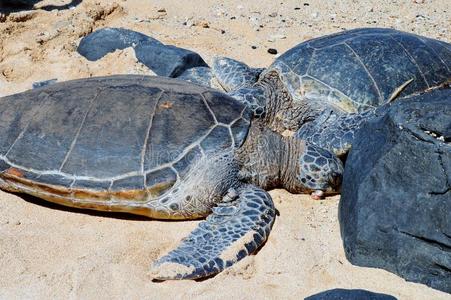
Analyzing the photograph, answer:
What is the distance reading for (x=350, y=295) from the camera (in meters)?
2.70

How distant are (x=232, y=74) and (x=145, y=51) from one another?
0.94 m

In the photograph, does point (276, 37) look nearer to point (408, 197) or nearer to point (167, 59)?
point (167, 59)

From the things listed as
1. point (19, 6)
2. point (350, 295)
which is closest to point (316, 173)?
point (350, 295)

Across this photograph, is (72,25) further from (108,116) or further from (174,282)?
(174,282)

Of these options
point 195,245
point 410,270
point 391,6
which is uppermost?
point 410,270

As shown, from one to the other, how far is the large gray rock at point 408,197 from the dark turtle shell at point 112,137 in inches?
37.4

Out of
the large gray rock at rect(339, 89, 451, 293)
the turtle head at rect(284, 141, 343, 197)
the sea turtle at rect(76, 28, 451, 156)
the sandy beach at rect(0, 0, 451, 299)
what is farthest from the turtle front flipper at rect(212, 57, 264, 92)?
the large gray rock at rect(339, 89, 451, 293)

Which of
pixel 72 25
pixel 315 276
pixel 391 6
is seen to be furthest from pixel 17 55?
pixel 391 6

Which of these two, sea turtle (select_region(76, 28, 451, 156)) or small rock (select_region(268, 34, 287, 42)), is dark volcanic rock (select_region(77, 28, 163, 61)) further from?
small rock (select_region(268, 34, 287, 42))

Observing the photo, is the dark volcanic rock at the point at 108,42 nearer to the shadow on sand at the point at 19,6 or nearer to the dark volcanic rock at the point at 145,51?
the dark volcanic rock at the point at 145,51

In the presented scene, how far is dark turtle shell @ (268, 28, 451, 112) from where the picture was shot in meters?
4.73

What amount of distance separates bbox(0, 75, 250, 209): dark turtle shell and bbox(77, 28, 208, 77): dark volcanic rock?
61.6 inches

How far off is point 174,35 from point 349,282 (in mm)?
4274

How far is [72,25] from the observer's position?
6.54m
